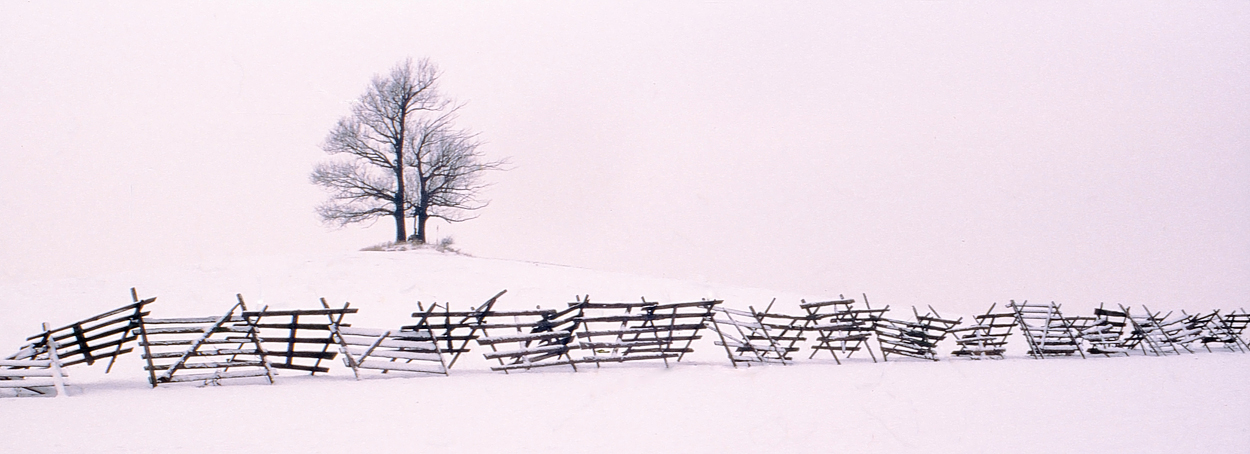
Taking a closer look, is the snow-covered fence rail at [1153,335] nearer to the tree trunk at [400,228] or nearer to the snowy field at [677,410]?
the snowy field at [677,410]

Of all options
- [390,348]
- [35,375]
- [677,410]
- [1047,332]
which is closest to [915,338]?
[1047,332]

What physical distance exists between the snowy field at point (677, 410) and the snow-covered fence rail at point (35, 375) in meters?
0.30

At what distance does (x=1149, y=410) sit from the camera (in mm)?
10094

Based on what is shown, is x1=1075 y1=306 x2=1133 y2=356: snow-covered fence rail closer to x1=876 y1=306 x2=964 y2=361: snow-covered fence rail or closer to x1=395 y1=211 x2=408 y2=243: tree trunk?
x1=876 y1=306 x2=964 y2=361: snow-covered fence rail

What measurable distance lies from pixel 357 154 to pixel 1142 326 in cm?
2313

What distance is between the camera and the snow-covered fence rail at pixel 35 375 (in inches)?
392

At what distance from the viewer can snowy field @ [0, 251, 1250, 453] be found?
784 cm

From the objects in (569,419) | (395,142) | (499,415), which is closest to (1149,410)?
(569,419)

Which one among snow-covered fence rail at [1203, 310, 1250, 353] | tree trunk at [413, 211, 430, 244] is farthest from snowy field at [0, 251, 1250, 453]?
tree trunk at [413, 211, 430, 244]

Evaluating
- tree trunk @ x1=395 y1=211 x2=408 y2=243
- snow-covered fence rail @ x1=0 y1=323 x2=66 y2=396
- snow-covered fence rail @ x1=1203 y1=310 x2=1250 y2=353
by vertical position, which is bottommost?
snow-covered fence rail @ x1=1203 y1=310 x2=1250 y2=353

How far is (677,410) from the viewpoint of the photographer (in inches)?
375

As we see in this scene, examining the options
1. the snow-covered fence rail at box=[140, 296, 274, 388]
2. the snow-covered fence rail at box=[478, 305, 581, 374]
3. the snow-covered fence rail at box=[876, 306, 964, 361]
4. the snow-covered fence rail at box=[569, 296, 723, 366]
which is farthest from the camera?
the snow-covered fence rail at box=[876, 306, 964, 361]

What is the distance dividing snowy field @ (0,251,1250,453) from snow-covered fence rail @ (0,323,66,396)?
30 centimetres

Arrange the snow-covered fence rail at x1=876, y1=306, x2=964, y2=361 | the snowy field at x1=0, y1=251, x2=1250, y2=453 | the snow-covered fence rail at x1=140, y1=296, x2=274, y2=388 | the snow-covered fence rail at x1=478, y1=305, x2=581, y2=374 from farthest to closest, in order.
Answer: the snow-covered fence rail at x1=876, y1=306, x2=964, y2=361 < the snow-covered fence rail at x1=478, y1=305, x2=581, y2=374 < the snow-covered fence rail at x1=140, y1=296, x2=274, y2=388 < the snowy field at x1=0, y1=251, x2=1250, y2=453
